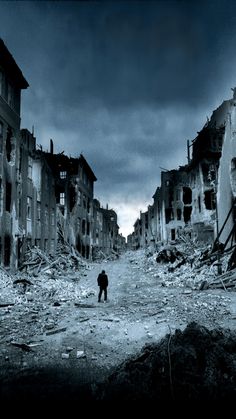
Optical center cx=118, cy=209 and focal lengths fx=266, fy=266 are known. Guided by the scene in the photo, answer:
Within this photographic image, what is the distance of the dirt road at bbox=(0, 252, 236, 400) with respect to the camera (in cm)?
488

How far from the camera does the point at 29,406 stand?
4258mm

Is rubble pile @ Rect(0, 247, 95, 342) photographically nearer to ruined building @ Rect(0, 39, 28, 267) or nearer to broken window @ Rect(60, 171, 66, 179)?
ruined building @ Rect(0, 39, 28, 267)

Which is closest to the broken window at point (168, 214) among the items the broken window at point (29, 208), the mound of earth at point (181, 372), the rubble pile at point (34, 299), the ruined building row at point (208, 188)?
the ruined building row at point (208, 188)

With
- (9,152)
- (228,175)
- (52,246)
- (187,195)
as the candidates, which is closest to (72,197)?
(52,246)

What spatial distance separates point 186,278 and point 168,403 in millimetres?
12104

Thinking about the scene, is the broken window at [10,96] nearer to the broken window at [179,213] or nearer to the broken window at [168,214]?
the broken window at [179,213]

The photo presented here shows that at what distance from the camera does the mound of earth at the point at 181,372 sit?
4.39 m

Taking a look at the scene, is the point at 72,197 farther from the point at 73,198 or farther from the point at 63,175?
the point at 63,175

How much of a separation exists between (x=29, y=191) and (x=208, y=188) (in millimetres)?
23804

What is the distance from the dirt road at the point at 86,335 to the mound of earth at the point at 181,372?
24.1 inches

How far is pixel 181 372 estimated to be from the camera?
4598 millimetres

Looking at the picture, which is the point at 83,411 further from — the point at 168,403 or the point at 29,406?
the point at 168,403

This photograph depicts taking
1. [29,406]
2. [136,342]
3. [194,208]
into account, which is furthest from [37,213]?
[194,208]

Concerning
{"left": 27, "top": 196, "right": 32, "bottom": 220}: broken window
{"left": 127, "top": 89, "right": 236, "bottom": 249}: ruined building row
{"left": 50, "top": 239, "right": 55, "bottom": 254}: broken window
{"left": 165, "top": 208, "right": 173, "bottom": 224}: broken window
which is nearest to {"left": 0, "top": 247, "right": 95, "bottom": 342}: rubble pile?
{"left": 27, "top": 196, "right": 32, "bottom": 220}: broken window
